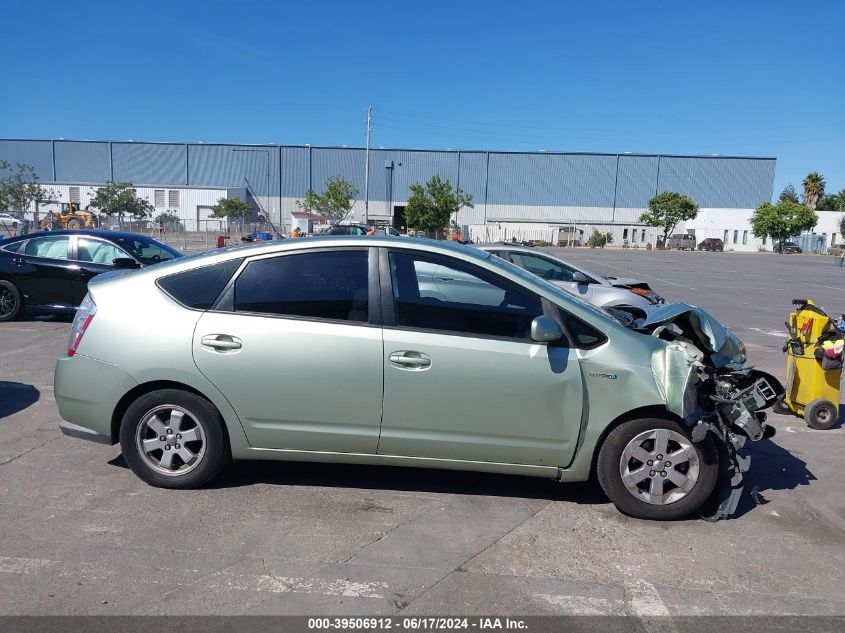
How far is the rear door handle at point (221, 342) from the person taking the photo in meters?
4.12

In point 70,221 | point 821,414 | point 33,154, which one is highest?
point 33,154

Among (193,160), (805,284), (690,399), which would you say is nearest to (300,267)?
(690,399)

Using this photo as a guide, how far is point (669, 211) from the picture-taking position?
2955 inches

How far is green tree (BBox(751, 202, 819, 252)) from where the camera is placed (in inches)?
2817

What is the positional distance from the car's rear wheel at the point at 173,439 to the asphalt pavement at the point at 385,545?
0.15 metres

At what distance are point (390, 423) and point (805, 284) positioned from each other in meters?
26.9

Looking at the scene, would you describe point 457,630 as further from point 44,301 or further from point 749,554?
point 44,301

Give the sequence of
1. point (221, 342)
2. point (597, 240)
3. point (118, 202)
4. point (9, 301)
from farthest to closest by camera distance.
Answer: point (597, 240), point (118, 202), point (9, 301), point (221, 342)

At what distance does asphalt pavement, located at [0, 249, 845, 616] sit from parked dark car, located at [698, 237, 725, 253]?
74785 mm

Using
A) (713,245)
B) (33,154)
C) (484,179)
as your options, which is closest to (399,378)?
(713,245)

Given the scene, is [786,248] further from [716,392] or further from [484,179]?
[716,392]

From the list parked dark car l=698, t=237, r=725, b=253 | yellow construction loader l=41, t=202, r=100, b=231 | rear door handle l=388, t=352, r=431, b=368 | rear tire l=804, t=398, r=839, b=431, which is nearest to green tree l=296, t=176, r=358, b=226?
yellow construction loader l=41, t=202, r=100, b=231

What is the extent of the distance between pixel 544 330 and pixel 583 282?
7541mm

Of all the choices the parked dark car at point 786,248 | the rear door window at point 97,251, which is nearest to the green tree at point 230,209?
the parked dark car at point 786,248
